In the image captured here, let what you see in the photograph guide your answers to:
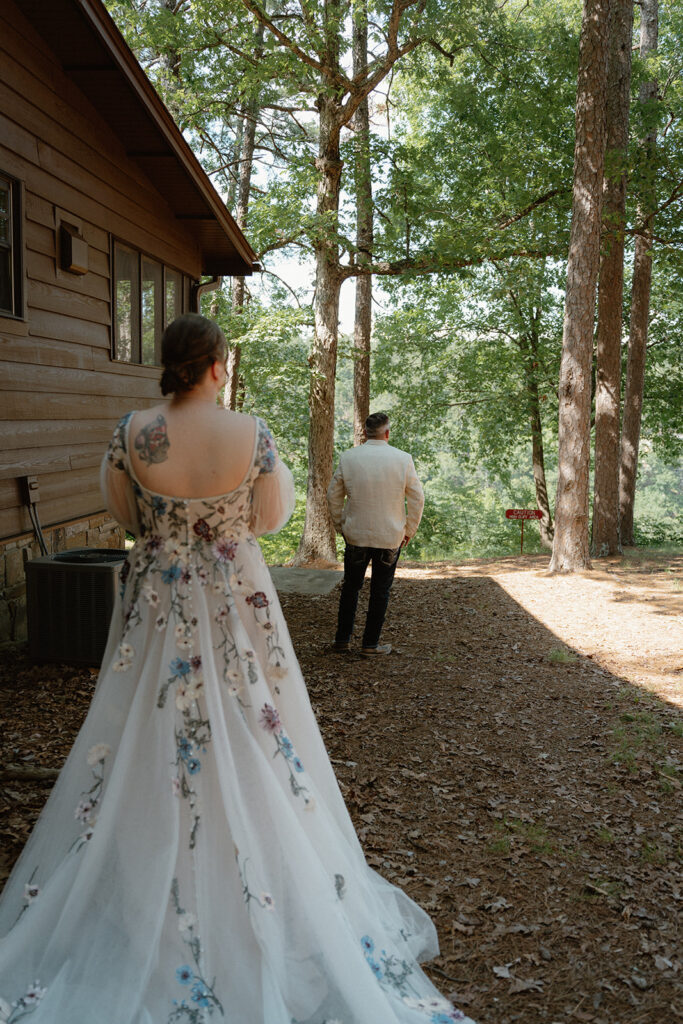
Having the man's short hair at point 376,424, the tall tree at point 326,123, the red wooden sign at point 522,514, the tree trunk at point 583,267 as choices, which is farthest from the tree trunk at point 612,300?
the man's short hair at point 376,424

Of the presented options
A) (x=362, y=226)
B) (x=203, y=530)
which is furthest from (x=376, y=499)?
(x=362, y=226)

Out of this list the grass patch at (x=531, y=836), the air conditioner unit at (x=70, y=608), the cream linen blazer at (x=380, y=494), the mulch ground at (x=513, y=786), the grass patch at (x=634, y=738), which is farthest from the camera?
the cream linen blazer at (x=380, y=494)

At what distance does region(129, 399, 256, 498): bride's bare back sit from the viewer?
259 cm

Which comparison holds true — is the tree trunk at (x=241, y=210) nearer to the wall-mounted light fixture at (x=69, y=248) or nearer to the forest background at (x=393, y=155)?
the forest background at (x=393, y=155)

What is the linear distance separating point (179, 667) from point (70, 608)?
146 inches

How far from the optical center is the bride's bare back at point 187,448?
2.59 meters

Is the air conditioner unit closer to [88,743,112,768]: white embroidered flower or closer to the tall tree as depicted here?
[88,743,112,768]: white embroidered flower

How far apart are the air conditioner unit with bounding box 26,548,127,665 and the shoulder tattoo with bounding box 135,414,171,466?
348cm

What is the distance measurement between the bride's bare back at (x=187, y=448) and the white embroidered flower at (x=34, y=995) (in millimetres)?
1475

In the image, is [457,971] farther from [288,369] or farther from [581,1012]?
[288,369]

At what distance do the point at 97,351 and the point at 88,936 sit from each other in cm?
650

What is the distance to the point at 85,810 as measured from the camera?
97.3 inches

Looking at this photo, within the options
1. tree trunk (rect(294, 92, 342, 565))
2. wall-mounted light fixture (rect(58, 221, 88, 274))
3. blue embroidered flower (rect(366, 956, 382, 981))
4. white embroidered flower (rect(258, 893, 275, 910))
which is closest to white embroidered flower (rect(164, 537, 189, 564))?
white embroidered flower (rect(258, 893, 275, 910))

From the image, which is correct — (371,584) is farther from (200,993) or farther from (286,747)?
(200,993)
